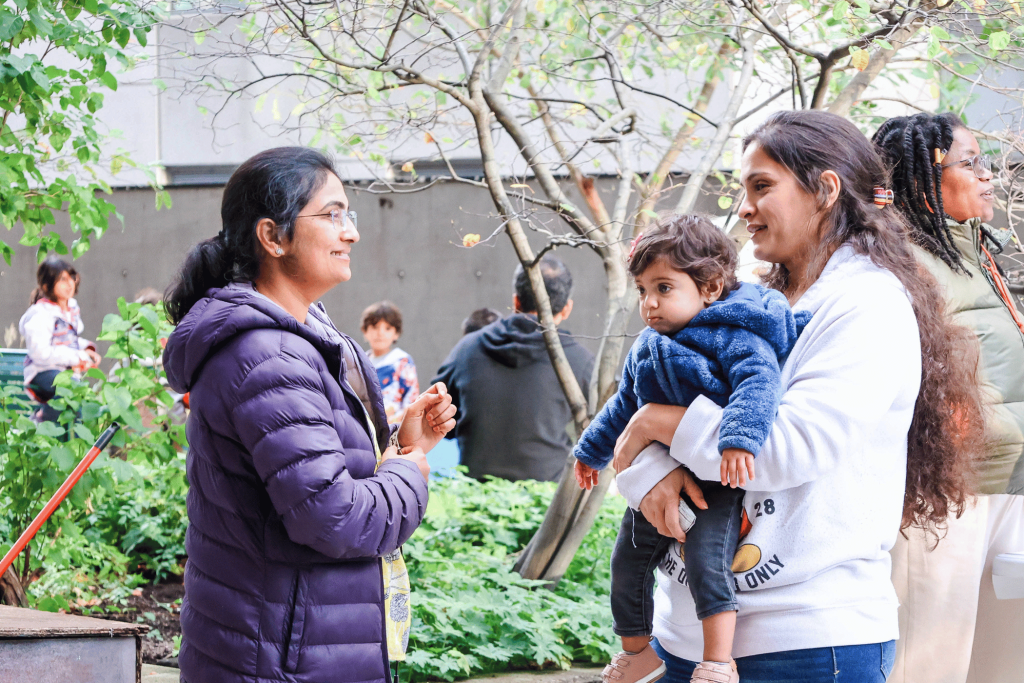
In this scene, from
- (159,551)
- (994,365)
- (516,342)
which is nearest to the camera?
(994,365)

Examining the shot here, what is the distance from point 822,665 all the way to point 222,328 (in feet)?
4.45

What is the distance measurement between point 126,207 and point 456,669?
9.07 meters

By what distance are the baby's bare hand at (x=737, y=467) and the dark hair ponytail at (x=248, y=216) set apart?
113 cm

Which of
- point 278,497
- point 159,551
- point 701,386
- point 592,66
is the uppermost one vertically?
point 592,66

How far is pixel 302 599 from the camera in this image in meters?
1.94

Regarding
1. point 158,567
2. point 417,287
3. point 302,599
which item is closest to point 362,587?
point 302,599

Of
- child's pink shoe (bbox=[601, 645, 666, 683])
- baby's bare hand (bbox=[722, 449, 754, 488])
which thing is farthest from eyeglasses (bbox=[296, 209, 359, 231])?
child's pink shoe (bbox=[601, 645, 666, 683])

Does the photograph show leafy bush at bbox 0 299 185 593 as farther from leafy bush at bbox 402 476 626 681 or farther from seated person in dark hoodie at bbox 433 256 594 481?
seated person in dark hoodie at bbox 433 256 594 481

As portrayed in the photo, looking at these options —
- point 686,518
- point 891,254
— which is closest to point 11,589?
point 686,518

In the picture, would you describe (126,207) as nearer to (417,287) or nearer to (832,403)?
(417,287)

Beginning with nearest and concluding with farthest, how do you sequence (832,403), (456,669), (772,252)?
(832,403) < (772,252) < (456,669)

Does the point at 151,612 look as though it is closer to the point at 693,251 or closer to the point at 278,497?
the point at 278,497

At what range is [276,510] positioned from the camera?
192cm

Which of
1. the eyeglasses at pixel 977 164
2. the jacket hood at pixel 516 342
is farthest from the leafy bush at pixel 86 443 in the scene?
the eyeglasses at pixel 977 164
